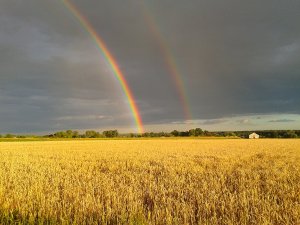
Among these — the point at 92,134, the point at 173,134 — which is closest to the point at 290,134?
the point at 173,134

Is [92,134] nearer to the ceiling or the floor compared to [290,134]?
nearer to the ceiling

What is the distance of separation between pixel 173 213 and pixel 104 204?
1864mm

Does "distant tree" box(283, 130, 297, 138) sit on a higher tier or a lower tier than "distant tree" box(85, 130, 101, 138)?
lower

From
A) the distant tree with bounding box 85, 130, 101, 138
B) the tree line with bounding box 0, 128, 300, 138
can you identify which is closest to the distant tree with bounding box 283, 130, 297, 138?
the tree line with bounding box 0, 128, 300, 138

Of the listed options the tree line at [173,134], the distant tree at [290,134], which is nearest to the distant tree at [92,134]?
the tree line at [173,134]

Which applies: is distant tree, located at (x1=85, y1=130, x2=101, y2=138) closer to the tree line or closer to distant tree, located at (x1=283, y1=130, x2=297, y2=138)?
the tree line

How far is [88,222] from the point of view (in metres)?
6.05

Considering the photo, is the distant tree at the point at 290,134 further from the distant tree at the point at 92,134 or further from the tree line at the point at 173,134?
the distant tree at the point at 92,134

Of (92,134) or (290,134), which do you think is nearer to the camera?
(92,134)

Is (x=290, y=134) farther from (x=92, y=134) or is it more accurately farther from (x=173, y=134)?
(x=92, y=134)

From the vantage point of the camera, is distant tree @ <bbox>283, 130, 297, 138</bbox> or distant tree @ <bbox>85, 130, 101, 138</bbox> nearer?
distant tree @ <bbox>85, 130, 101, 138</bbox>

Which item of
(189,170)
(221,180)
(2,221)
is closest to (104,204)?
(2,221)

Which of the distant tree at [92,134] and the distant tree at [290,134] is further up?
the distant tree at [92,134]

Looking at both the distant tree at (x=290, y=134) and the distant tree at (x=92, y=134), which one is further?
the distant tree at (x=290, y=134)
